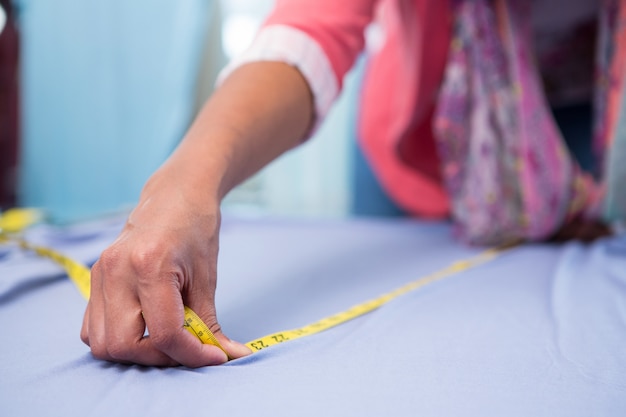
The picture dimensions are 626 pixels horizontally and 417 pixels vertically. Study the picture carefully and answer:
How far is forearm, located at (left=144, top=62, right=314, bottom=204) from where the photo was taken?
23.0 inches

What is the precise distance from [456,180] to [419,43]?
29 cm

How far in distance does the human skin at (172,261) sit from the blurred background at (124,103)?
1402 mm

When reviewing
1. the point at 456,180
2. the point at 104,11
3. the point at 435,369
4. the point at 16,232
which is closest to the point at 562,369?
the point at 435,369

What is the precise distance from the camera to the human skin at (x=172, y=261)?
48 cm

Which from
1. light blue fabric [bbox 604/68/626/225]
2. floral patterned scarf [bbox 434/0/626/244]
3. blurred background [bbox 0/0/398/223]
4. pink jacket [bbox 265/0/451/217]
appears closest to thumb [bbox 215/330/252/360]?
pink jacket [bbox 265/0/451/217]

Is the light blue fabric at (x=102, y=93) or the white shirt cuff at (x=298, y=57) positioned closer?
the white shirt cuff at (x=298, y=57)

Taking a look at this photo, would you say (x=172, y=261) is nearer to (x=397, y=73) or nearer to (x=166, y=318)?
(x=166, y=318)

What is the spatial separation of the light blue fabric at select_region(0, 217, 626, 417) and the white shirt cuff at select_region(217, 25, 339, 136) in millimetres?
268

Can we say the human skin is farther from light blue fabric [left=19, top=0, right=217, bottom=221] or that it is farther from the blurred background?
light blue fabric [left=19, top=0, right=217, bottom=221]

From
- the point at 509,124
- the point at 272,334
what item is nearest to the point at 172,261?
the point at 272,334

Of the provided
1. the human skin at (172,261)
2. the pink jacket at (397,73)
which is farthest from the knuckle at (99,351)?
the pink jacket at (397,73)

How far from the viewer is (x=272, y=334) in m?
0.63

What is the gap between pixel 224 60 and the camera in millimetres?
2205

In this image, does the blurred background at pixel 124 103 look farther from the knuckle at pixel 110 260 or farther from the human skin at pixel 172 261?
the knuckle at pixel 110 260
